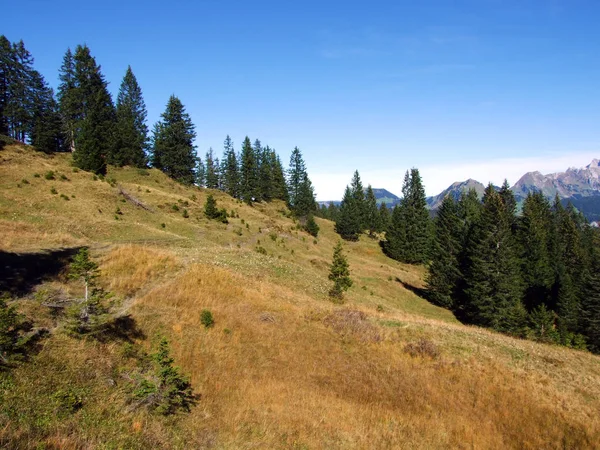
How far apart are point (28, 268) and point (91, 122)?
152 feet

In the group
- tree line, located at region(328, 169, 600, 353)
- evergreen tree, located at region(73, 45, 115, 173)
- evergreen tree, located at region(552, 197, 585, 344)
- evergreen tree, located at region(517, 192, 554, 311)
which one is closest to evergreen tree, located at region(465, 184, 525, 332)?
tree line, located at region(328, 169, 600, 353)

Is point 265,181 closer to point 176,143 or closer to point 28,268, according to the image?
point 176,143

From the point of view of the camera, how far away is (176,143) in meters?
72.4

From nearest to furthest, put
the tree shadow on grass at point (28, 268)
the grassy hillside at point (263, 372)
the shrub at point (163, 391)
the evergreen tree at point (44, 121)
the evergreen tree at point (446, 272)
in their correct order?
the grassy hillside at point (263, 372)
the shrub at point (163, 391)
the tree shadow on grass at point (28, 268)
the evergreen tree at point (446, 272)
the evergreen tree at point (44, 121)

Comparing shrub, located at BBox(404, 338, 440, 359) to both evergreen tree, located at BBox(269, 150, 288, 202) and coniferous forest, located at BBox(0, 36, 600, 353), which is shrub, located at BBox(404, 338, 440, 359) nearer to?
coniferous forest, located at BBox(0, 36, 600, 353)

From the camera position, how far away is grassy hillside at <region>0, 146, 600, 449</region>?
27.7ft

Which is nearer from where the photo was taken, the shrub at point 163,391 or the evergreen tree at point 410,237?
the shrub at point 163,391

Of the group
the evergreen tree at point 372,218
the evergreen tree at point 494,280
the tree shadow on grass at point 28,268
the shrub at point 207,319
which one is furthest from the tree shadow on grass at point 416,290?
the tree shadow on grass at point 28,268

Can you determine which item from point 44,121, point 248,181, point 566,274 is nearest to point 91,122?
point 44,121

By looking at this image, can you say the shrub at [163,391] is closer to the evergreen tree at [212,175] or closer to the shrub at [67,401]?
the shrub at [67,401]

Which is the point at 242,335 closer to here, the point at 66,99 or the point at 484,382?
the point at 484,382

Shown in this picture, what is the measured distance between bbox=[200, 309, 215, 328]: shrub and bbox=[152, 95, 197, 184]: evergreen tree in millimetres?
61031

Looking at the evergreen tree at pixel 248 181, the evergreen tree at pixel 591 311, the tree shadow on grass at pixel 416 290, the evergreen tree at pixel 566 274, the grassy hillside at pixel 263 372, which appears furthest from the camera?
the evergreen tree at pixel 248 181

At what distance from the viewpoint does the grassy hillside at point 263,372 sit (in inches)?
333
